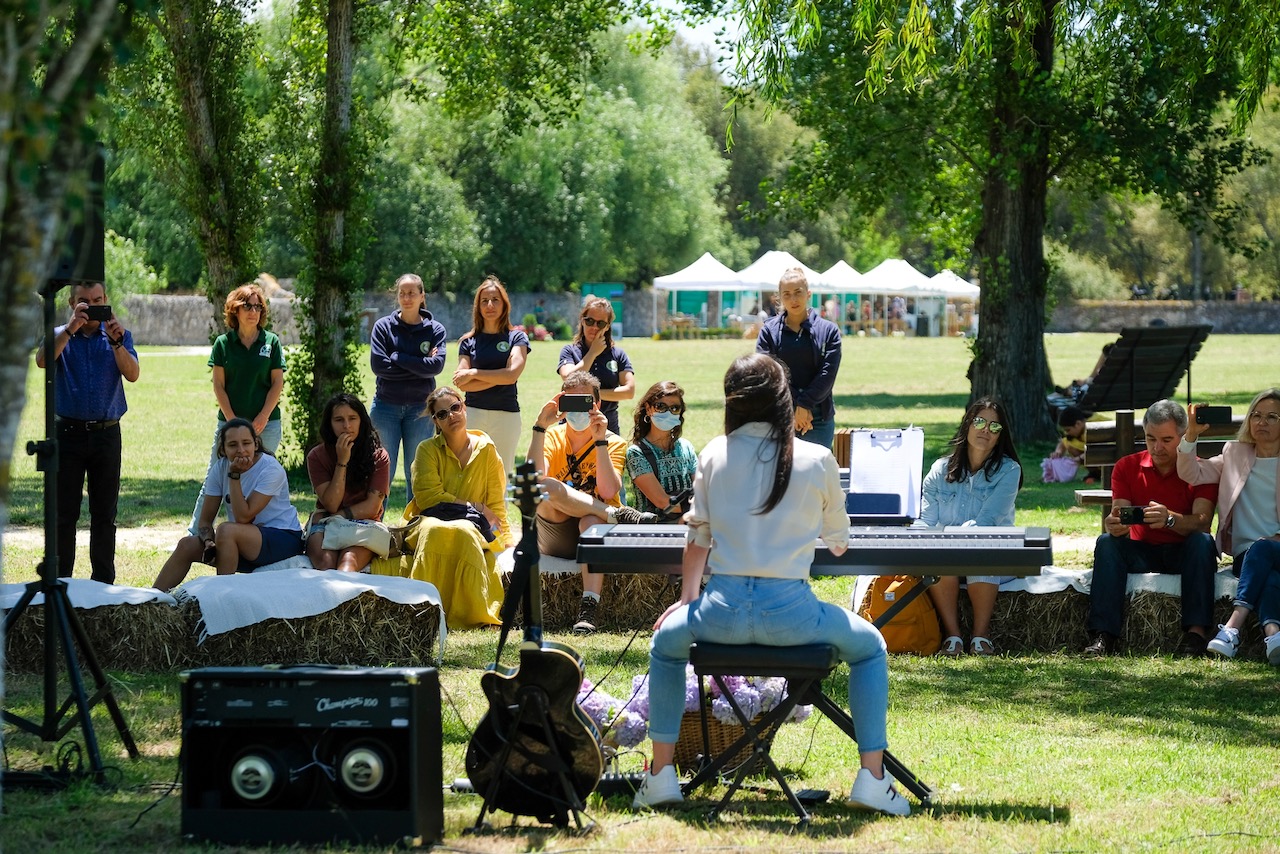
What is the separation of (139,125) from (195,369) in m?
20.7

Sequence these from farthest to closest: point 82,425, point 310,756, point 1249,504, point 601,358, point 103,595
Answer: point 601,358 → point 82,425 → point 1249,504 → point 103,595 → point 310,756

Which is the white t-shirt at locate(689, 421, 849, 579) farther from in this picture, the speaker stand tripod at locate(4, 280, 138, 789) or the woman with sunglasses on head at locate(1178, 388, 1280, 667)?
the woman with sunglasses on head at locate(1178, 388, 1280, 667)

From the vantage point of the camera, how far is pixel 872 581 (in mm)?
7883

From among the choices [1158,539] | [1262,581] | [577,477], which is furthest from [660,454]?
[1262,581]

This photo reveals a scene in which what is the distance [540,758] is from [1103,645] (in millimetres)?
3856

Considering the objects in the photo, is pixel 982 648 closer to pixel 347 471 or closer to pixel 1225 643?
pixel 1225 643

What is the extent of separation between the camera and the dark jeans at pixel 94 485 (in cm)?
854

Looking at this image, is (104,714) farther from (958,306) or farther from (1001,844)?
(958,306)

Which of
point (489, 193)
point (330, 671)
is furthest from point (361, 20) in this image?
point (489, 193)

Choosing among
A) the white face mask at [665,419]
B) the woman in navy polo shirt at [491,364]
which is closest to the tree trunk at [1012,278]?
the woman in navy polo shirt at [491,364]

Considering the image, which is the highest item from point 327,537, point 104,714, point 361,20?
point 361,20

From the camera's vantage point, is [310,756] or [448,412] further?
[448,412]

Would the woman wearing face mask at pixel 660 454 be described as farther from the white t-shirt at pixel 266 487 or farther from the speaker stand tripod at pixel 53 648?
the speaker stand tripod at pixel 53 648

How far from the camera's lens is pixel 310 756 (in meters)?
4.61
